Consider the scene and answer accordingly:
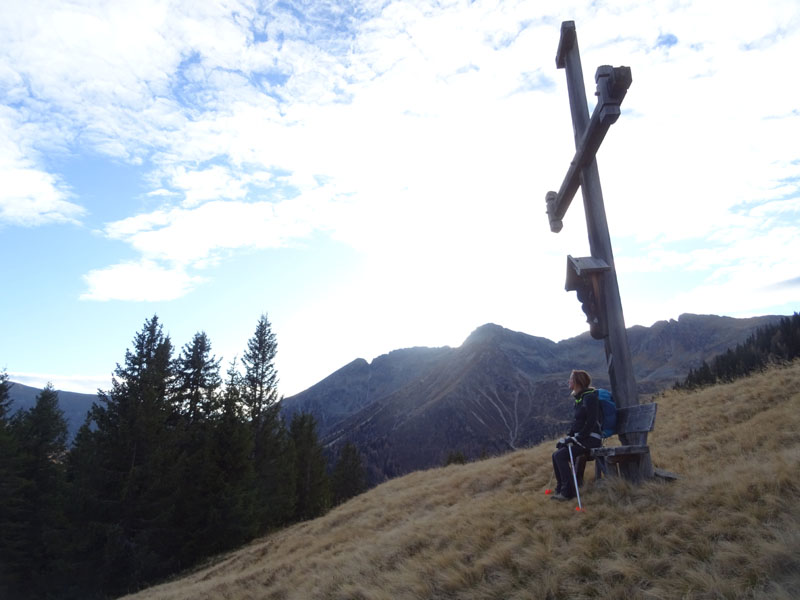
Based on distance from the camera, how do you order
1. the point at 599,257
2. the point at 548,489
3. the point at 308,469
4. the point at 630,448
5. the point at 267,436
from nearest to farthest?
the point at 630,448 → the point at 599,257 → the point at 548,489 → the point at 267,436 → the point at 308,469

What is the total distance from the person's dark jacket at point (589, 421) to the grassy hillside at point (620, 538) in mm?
583

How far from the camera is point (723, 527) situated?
15.2 ft

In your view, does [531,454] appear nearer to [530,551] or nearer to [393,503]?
[393,503]

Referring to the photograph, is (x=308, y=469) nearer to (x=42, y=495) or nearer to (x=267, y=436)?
(x=267, y=436)

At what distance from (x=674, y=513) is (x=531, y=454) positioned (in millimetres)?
7092

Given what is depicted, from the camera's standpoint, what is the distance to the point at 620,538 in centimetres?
501

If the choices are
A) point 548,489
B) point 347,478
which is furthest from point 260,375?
point 548,489

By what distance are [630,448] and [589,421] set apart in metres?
0.70

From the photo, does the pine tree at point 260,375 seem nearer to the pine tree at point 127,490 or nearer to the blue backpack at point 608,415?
the pine tree at point 127,490

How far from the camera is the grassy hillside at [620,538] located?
4168 millimetres

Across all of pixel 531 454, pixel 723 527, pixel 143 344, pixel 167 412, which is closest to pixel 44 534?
pixel 167 412

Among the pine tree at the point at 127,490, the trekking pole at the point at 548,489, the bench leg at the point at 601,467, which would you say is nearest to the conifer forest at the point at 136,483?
the pine tree at the point at 127,490

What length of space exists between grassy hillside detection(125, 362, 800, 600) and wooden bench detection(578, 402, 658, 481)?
32 cm

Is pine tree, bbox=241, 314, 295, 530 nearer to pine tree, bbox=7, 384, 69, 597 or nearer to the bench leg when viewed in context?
pine tree, bbox=7, 384, 69, 597
